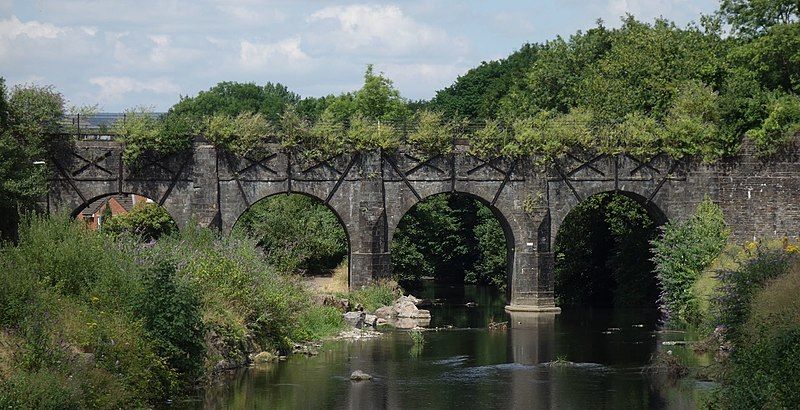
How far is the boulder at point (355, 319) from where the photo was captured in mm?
38938

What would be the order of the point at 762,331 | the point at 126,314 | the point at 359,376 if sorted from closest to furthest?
the point at 762,331 < the point at 126,314 < the point at 359,376

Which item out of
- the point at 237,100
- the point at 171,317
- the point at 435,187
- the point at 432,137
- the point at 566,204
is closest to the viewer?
the point at 171,317

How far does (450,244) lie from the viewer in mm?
58375

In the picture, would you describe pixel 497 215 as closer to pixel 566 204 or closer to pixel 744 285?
pixel 566 204

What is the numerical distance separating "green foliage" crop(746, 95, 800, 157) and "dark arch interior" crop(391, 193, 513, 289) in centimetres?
1159

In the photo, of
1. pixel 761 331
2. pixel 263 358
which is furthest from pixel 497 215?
pixel 761 331

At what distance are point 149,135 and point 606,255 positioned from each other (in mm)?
19254

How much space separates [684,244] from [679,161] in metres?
4.25

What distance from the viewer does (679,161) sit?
44281 millimetres

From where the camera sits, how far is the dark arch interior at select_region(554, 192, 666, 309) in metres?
47.7

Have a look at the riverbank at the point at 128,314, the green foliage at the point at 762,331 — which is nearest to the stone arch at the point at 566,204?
the riverbank at the point at 128,314

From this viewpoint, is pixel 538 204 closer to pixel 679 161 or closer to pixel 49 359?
pixel 679 161

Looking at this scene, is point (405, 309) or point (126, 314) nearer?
point (126, 314)

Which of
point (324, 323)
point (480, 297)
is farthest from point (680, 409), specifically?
point (480, 297)
